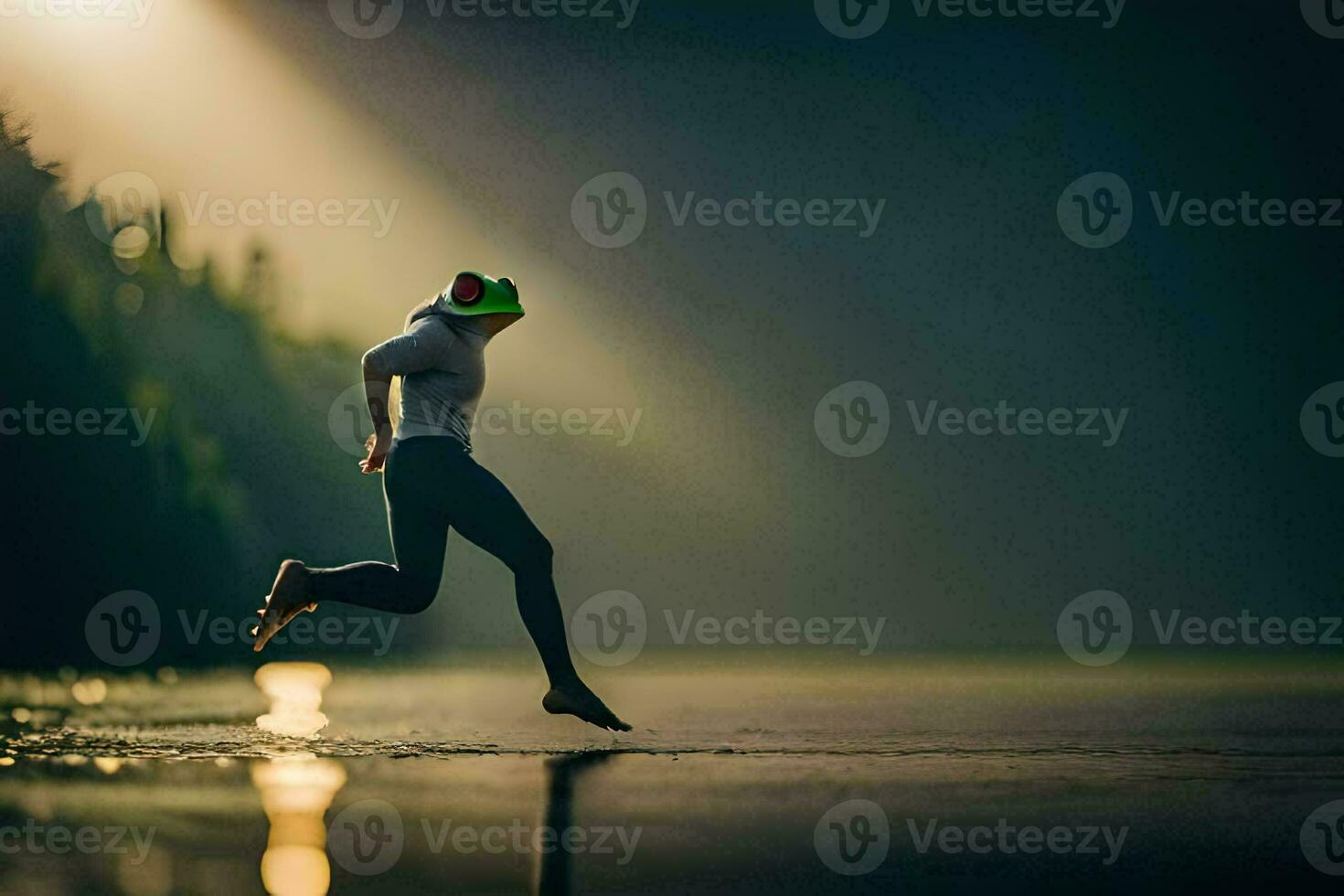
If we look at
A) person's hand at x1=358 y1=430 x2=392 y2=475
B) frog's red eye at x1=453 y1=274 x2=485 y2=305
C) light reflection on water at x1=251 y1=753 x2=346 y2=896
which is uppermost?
frog's red eye at x1=453 y1=274 x2=485 y2=305

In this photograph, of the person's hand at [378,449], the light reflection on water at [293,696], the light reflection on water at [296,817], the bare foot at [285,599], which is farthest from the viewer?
the light reflection on water at [293,696]

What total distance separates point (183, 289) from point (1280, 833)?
28222 mm

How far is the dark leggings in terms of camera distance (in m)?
7.55

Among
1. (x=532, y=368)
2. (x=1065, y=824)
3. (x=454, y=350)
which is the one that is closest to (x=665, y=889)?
(x=1065, y=824)

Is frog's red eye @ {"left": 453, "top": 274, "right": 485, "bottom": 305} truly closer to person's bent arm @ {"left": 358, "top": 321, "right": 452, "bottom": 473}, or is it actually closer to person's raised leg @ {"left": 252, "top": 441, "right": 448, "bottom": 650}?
person's bent arm @ {"left": 358, "top": 321, "right": 452, "bottom": 473}

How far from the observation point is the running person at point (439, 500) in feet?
24.7

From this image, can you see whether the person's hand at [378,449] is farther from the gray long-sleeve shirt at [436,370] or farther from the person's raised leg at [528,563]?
the person's raised leg at [528,563]

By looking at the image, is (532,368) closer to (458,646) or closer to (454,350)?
(458,646)

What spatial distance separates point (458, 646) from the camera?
23.8 meters

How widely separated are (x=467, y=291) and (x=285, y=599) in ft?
5.50

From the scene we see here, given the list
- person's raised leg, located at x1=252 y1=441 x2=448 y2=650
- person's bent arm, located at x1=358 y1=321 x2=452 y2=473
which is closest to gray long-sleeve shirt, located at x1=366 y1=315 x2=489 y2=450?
person's bent arm, located at x1=358 y1=321 x2=452 y2=473

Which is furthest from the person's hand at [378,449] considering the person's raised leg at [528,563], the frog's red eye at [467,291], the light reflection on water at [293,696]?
the light reflection on water at [293,696]

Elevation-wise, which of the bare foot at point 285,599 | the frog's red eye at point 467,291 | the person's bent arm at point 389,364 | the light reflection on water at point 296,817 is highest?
the frog's red eye at point 467,291

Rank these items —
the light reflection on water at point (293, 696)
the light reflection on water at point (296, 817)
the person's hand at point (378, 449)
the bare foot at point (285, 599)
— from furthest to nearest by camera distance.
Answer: the light reflection on water at point (293, 696) < the person's hand at point (378, 449) < the bare foot at point (285, 599) < the light reflection on water at point (296, 817)
